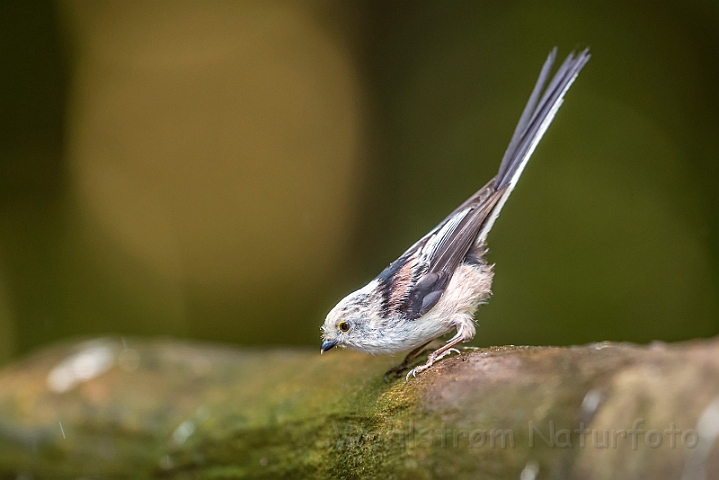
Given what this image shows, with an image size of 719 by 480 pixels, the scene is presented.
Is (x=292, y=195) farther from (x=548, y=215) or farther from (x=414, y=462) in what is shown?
(x=414, y=462)

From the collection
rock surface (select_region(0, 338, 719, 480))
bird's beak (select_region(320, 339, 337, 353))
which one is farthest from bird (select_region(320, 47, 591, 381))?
rock surface (select_region(0, 338, 719, 480))

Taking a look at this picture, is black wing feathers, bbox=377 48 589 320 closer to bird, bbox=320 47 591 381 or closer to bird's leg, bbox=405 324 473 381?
bird, bbox=320 47 591 381

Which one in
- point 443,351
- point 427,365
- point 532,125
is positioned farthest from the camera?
point 532,125

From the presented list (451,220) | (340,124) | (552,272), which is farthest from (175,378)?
(340,124)

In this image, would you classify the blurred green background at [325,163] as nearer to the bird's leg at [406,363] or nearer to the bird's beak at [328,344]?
the bird's leg at [406,363]

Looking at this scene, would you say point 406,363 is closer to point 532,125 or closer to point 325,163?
point 532,125

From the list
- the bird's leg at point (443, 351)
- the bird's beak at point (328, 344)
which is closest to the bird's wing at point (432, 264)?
the bird's leg at point (443, 351)

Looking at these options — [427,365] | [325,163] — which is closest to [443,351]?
[427,365]
